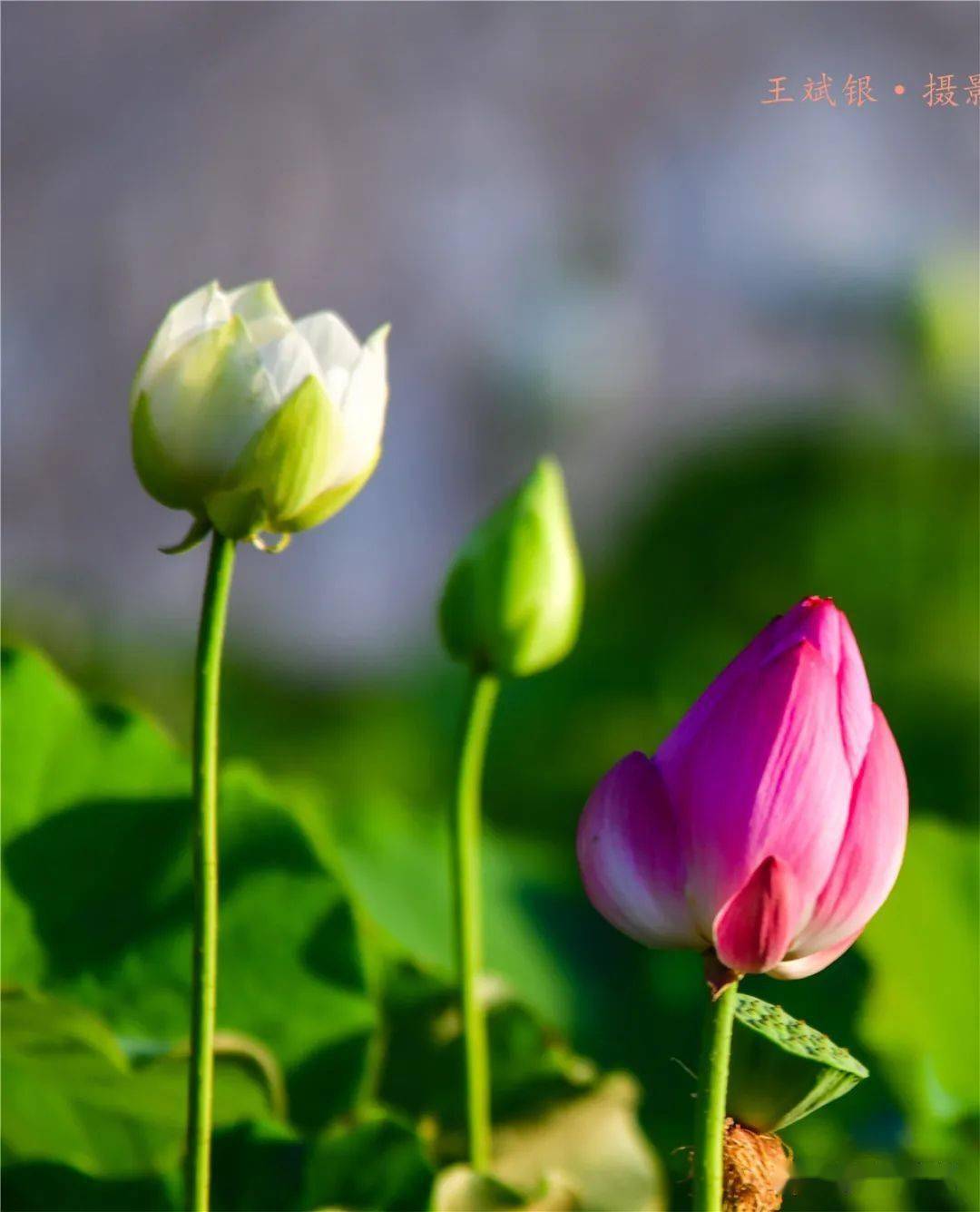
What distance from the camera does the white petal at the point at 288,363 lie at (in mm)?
211

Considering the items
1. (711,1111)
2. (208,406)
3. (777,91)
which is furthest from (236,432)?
(777,91)

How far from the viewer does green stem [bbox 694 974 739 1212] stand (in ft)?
0.52

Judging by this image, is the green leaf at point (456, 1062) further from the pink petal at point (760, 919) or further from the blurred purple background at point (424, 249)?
the blurred purple background at point (424, 249)

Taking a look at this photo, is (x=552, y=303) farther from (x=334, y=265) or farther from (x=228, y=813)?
(x=228, y=813)

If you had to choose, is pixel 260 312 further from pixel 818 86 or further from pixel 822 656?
pixel 818 86

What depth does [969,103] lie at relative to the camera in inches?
15.4

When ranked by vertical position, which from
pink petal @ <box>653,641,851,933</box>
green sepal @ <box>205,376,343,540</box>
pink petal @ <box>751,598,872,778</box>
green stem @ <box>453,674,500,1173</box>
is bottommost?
green stem @ <box>453,674,500,1173</box>

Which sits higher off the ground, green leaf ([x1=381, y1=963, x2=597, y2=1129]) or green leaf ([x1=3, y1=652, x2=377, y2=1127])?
green leaf ([x1=3, y1=652, x2=377, y2=1127])

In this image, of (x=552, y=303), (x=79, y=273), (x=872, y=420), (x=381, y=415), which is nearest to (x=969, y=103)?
(x=381, y=415)

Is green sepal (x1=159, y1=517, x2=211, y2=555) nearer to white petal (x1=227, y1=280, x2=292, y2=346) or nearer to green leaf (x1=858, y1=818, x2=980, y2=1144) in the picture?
white petal (x1=227, y1=280, x2=292, y2=346)

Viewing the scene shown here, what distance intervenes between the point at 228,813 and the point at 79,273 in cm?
103

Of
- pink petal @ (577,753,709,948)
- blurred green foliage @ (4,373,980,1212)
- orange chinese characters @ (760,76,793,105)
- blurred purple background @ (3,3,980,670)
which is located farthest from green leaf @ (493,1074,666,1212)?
blurred purple background @ (3,3,980,670)

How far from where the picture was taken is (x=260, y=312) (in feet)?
0.75

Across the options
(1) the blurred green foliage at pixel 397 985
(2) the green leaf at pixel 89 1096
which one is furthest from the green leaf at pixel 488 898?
(2) the green leaf at pixel 89 1096
